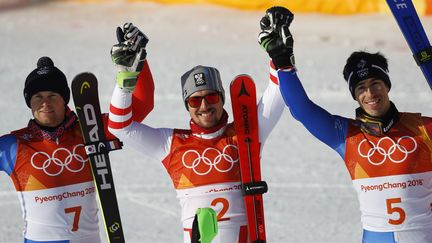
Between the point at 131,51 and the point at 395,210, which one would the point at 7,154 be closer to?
the point at 131,51

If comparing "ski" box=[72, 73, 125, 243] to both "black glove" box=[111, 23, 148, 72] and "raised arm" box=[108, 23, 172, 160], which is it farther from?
"black glove" box=[111, 23, 148, 72]

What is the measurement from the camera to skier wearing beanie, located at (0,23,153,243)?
6840 millimetres

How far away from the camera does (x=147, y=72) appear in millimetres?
7074

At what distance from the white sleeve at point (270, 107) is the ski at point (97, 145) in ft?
3.13

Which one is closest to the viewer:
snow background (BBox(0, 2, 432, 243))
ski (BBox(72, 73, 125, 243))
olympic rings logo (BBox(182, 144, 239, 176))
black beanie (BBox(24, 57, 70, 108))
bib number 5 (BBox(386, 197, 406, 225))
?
bib number 5 (BBox(386, 197, 406, 225))

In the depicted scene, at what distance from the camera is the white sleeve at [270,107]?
6750mm

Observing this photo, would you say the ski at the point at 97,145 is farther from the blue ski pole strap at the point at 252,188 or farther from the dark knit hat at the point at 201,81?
the blue ski pole strap at the point at 252,188

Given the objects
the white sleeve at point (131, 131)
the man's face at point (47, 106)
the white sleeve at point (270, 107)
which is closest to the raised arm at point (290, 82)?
the white sleeve at point (270, 107)

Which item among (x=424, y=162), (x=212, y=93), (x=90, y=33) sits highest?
(x=90, y=33)

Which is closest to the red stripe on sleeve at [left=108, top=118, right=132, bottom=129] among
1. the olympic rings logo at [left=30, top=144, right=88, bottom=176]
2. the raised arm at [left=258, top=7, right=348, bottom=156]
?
the olympic rings logo at [left=30, top=144, right=88, bottom=176]

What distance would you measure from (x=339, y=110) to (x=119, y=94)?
7.68 meters

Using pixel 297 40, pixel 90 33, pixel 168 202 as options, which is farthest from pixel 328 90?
pixel 90 33

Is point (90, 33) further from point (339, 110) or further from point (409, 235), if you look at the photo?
point (409, 235)

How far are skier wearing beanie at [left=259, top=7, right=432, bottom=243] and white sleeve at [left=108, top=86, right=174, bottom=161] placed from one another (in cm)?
83
